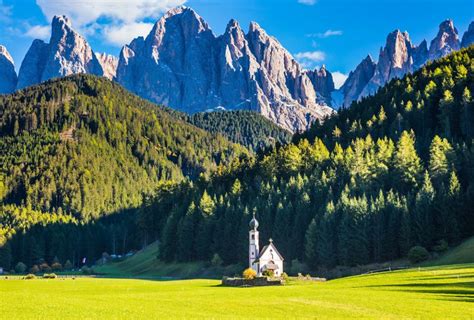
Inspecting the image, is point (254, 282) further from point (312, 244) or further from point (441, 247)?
point (441, 247)

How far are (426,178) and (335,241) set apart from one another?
19028mm

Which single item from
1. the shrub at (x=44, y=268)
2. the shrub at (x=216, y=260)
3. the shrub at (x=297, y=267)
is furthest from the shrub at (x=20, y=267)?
the shrub at (x=297, y=267)

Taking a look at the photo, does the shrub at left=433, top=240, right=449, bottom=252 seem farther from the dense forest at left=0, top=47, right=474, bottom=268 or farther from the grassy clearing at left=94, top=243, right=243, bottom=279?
the grassy clearing at left=94, top=243, right=243, bottom=279

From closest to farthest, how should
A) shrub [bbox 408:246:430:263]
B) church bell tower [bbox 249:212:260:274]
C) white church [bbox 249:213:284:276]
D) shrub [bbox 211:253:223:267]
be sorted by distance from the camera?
shrub [bbox 408:246:430:263] → white church [bbox 249:213:284:276] → church bell tower [bbox 249:212:260:274] → shrub [bbox 211:253:223:267]

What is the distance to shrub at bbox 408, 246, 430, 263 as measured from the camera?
8631 centimetres

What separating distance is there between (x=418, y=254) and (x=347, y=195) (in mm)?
22810

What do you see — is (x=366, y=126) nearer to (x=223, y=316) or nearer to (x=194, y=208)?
(x=194, y=208)

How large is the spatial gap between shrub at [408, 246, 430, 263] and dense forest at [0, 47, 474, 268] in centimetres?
453

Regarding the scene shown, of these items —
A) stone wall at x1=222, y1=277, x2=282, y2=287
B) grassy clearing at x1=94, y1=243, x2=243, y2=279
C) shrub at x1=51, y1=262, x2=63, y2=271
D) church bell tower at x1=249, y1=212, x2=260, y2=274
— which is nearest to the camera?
stone wall at x1=222, y1=277, x2=282, y2=287

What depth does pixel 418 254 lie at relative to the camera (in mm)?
86250

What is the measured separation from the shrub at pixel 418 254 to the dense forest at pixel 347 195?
4.53 metres

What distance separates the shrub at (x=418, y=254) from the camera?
283ft

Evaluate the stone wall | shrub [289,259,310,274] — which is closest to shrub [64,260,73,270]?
shrub [289,259,310,274]

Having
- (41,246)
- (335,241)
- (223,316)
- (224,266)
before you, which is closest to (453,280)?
(223,316)
